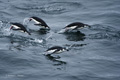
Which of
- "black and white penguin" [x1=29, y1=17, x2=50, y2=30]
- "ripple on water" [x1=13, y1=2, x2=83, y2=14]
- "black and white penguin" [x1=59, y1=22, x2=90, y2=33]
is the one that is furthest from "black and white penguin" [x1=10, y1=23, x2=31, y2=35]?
"ripple on water" [x1=13, y1=2, x2=83, y2=14]

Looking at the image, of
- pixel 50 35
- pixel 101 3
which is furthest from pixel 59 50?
pixel 101 3

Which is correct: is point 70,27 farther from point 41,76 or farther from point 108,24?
point 41,76

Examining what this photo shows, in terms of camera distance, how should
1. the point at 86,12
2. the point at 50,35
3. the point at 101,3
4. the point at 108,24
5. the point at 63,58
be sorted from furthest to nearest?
1. the point at 101,3
2. the point at 86,12
3. the point at 108,24
4. the point at 50,35
5. the point at 63,58

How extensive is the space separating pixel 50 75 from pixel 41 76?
14.3 inches

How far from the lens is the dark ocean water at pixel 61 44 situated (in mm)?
13898

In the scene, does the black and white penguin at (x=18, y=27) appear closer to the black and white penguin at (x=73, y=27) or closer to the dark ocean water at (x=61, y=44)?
the dark ocean water at (x=61, y=44)

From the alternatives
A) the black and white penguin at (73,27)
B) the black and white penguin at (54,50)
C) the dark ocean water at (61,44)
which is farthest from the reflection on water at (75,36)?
the black and white penguin at (54,50)

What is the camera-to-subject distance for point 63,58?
15289mm

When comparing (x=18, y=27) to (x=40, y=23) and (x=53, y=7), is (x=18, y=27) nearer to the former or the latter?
(x=40, y=23)

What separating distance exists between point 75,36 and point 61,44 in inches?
69.0

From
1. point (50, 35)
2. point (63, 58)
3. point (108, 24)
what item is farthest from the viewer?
point (108, 24)

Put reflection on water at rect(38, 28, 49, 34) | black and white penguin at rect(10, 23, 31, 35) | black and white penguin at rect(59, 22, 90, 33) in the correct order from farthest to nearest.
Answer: reflection on water at rect(38, 28, 49, 34)
black and white penguin at rect(59, 22, 90, 33)
black and white penguin at rect(10, 23, 31, 35)

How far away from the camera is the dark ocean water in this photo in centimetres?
1390

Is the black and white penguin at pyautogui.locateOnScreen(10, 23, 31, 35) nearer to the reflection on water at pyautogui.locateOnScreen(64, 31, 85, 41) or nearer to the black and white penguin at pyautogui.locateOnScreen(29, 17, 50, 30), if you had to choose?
the black and white penguin at pyautogui.locateOnScreen(29, 17, 50, 30)
